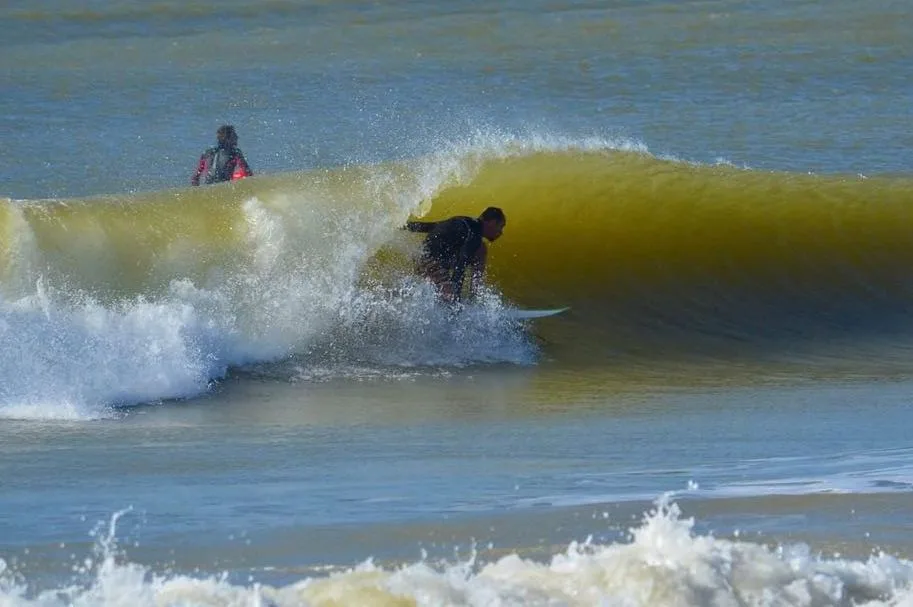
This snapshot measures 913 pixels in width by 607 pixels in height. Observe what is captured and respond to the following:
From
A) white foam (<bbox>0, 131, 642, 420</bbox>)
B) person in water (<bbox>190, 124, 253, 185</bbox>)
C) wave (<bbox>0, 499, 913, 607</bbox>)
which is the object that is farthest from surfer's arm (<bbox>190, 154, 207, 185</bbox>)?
wave (<bbox>0, 499, 913, 607</bbox>)

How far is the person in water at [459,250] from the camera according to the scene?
1077cm

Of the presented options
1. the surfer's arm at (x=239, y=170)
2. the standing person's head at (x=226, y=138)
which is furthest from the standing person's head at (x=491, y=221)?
the standing person's head at (x=226, y=138)

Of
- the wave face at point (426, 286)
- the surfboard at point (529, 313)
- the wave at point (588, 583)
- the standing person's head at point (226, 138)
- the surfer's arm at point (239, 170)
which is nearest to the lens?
the wave at point (588, 583)

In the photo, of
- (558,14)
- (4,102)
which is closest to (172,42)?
(4,102)

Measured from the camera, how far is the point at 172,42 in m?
30.0

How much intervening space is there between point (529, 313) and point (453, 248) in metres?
1.18

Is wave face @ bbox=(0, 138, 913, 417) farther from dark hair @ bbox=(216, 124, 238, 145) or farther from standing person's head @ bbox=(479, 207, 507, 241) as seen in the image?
dark hair @ bbox=(216, 124, 238, 145)

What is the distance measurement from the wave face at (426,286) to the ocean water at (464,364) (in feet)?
0.09

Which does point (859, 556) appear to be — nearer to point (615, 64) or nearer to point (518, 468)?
point (518, 468)

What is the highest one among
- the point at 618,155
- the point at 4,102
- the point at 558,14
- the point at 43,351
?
the point at 558,14

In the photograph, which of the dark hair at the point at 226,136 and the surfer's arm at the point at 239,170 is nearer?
the surfer's arm at the point at 239,170

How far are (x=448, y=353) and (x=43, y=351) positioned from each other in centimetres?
272

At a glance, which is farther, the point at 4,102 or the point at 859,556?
the point at 4,102

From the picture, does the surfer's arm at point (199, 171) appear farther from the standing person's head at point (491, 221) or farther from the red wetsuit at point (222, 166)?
the standing person's head at point (491, 221)
